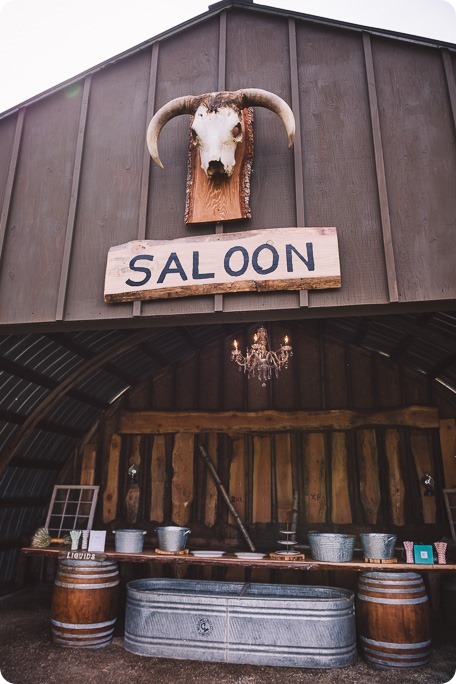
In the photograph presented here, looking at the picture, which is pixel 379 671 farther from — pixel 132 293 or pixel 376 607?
pixel 132 293

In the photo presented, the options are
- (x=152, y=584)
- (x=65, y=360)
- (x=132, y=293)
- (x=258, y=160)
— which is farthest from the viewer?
(x=65, y=360)

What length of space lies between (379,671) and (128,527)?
469 cm

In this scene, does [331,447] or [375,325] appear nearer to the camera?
[375,325]

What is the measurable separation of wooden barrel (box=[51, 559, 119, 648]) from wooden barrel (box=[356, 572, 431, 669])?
313cm

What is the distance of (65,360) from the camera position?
6.96 meters

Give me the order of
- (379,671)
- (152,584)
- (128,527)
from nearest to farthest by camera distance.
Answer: (379,671) → (152,584) → (128,527)

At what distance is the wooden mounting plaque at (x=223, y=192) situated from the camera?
467 centimetres

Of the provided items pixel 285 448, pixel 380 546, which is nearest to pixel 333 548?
pixel 380 546

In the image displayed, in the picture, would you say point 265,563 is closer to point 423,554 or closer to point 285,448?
point 423,554

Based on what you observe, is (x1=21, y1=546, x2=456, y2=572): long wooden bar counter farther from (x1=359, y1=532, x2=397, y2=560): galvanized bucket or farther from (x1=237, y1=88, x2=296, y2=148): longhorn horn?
(x1=237, y1=88, x2=296, y2=148): longhorn horn

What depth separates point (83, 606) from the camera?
5840 mm

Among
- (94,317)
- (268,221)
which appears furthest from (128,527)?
(268,221)

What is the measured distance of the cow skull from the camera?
4590 mm

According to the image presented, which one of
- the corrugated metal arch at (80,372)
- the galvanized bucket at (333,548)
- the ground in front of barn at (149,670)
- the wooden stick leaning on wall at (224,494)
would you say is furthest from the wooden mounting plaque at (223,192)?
the wooden stick leaning on wall at (224,494)
